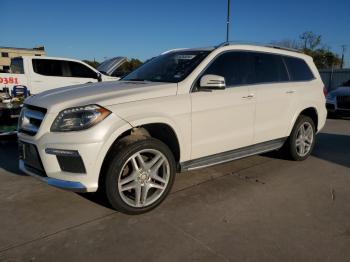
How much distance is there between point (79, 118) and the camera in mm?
2906

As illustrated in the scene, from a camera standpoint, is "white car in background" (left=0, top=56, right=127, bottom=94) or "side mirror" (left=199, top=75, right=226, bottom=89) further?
"white car in background" (left=0, top=56, right=127, bottom=94)

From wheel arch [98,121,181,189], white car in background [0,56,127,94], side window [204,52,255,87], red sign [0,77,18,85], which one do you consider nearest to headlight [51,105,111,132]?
wheel arch [98,121,181,189]

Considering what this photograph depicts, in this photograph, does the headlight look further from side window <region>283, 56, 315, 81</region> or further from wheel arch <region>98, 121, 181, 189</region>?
side window <region>283, 56, 315, 81</region>

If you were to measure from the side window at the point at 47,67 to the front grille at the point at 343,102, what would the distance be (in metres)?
9.20

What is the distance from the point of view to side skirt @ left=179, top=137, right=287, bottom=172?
362 cm

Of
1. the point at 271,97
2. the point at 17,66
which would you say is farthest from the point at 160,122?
the point at 17,66

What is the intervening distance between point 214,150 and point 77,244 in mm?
1864

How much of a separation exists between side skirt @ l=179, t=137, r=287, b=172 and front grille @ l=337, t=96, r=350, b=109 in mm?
6583

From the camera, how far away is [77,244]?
105 inches

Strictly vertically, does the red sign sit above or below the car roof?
below

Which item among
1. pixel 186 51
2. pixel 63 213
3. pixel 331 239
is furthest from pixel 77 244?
pixel 186 51

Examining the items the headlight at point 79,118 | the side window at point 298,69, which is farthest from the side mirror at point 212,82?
the side window at point 298,69

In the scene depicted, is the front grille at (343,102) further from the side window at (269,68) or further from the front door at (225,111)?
the front door at (225,111)

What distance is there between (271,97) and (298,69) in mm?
1039
